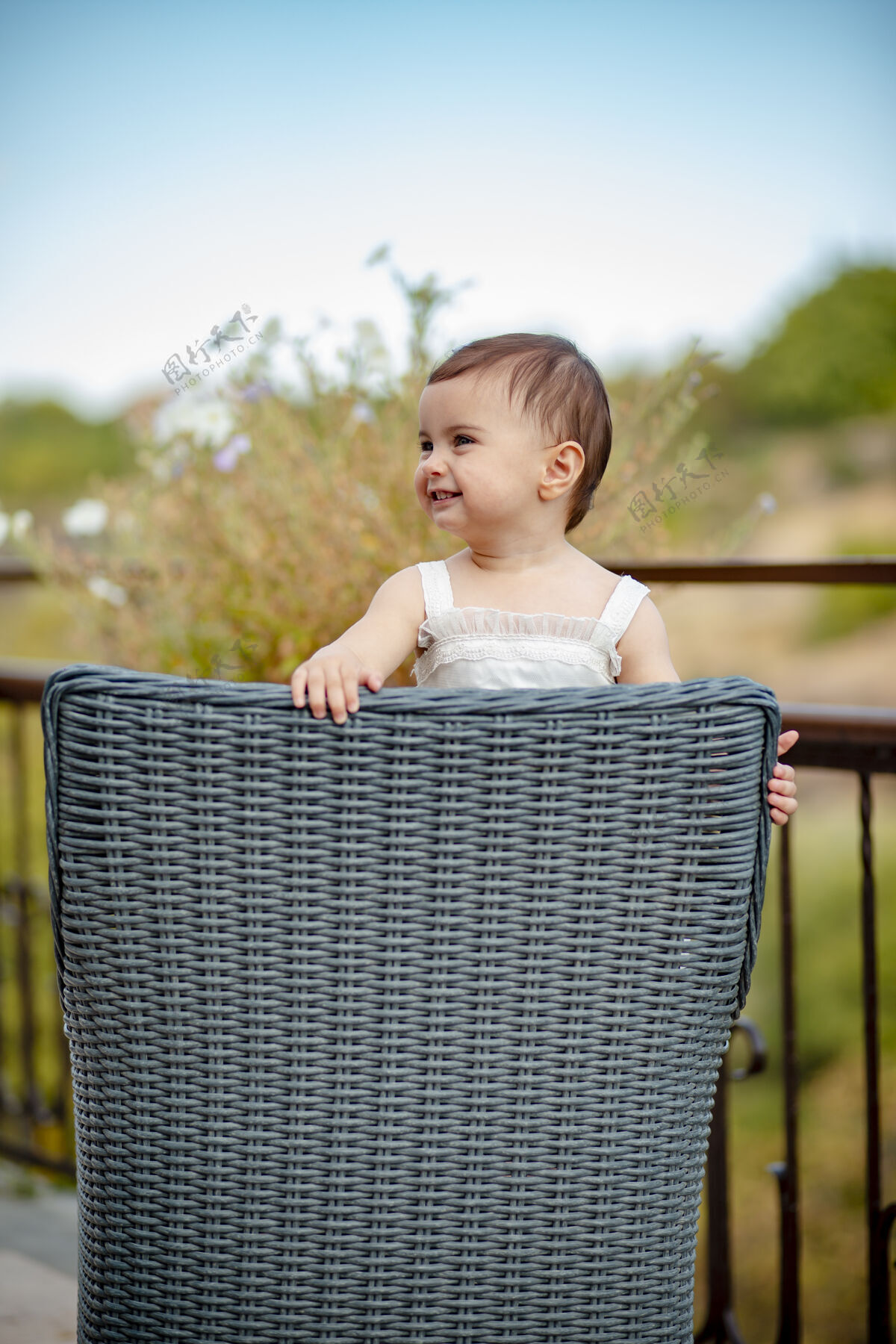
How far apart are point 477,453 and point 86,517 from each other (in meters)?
1.09

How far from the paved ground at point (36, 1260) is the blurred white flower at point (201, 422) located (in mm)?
1230

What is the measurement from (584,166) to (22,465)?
25.6 ft

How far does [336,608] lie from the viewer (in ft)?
4.96

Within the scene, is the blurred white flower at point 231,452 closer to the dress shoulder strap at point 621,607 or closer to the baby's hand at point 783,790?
the dress shoulder strap at point 621,607

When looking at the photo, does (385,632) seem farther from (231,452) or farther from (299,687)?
(231,452)

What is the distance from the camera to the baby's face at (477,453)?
97 centimetres

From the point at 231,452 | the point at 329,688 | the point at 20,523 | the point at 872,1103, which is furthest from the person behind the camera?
the point at 20,523

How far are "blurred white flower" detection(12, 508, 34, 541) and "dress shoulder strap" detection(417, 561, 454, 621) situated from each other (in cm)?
106

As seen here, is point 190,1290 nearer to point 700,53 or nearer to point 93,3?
point 93,3

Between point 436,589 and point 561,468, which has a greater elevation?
point 561,468

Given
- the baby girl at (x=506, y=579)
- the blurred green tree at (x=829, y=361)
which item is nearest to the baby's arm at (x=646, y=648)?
the baby girl at (x=506, y=579)

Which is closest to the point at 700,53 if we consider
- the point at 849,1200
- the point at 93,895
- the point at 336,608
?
the point at 849,1200

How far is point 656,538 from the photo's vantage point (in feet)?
5.10

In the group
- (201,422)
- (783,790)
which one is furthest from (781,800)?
(201,422)
